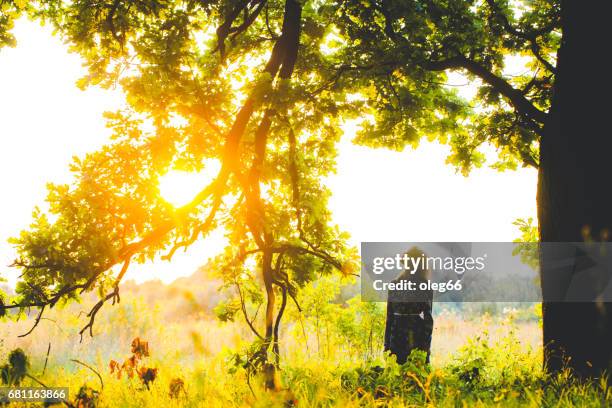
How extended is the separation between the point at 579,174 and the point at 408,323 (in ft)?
10.2

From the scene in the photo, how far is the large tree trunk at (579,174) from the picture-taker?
4777 millimetres

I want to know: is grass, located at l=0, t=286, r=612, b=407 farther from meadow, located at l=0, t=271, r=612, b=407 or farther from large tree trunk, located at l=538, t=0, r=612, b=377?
large tree trunk, located at l=538, t=0, r=612, b=377

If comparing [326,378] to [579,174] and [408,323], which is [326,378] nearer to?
[408,323]

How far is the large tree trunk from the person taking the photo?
4.78 m

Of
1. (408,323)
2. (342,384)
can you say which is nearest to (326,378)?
(342,384)

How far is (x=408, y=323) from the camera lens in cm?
630

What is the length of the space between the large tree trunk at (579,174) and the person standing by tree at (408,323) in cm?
163

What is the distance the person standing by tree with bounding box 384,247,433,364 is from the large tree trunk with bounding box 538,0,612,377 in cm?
163

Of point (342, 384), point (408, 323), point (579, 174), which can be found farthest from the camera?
point (408, 323)

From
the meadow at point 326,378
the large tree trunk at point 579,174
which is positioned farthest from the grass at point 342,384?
the large tree trunk at point 579,174

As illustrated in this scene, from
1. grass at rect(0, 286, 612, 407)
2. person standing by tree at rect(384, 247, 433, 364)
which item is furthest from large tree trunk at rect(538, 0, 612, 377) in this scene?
person standing by tree at rect(384, 247, 433, 364)

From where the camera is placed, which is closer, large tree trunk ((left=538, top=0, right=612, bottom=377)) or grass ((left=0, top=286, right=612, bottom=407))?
grass ((left=0, top=286, right=612, bottom=407))

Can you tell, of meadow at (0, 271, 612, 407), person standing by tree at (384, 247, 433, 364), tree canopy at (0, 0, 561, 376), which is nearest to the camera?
meadow at (0, 271, 612, 407)

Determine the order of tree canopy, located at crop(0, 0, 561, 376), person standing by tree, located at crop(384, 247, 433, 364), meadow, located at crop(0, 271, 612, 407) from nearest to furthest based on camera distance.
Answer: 1. meadow, located at crop(0, 271, 612, 407)
2. tree canopy, located at crop(0, 0, 561, 376)
3. person standing by tree, located at crop(384, 247, 433, 364)
